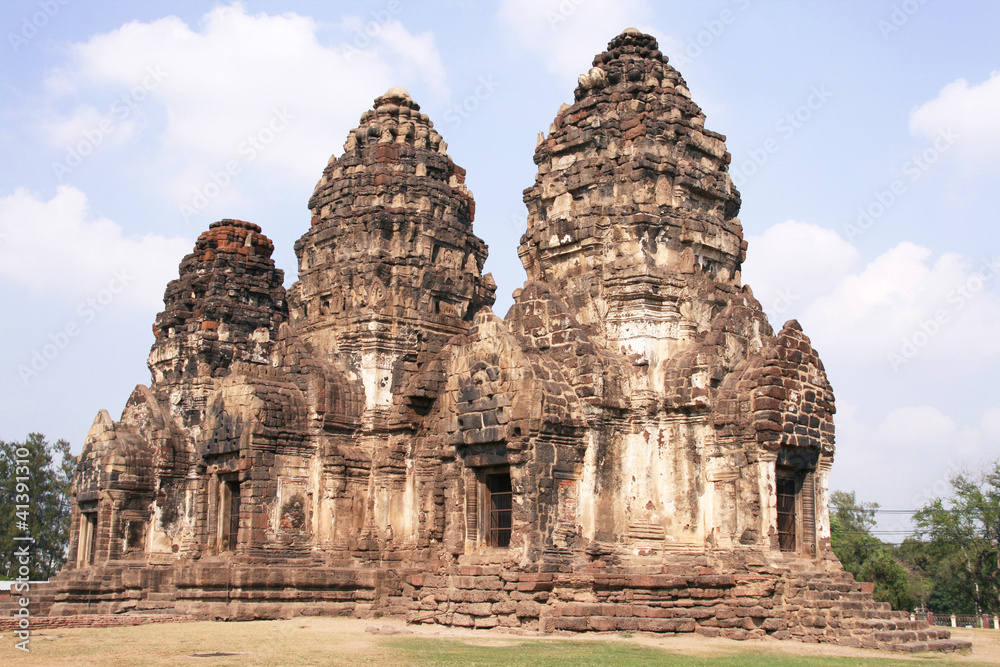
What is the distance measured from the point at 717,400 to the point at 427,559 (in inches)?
274

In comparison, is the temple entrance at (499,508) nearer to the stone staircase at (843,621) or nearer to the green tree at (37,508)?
the stone staircase at (843,621)

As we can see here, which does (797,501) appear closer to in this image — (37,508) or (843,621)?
(843,621)

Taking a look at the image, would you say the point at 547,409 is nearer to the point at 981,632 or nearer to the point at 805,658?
the point at 805,658

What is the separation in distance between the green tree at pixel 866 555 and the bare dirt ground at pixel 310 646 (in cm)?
1580

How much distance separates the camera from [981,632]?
19688mm

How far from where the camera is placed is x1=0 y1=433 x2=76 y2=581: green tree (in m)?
41.3

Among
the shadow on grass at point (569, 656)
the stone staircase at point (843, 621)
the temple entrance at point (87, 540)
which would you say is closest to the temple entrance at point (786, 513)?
the stone staircase at point (843, 621)

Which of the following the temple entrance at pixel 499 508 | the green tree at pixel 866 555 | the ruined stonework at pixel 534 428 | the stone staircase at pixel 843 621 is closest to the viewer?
the stone staircase at pixel 843 621

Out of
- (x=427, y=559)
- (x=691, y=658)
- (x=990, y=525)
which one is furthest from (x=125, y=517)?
(x=990, y=525)

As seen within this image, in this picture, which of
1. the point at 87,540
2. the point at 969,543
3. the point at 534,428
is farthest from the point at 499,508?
the point at 969,543

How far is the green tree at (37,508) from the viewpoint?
41281mm

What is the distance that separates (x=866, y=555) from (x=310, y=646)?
1365 inches

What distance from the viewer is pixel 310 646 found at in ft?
45.9

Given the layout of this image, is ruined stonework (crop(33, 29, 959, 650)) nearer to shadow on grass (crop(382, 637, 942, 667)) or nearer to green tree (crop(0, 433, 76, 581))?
shadow on grass (crop(382, 637, 942, 667))
